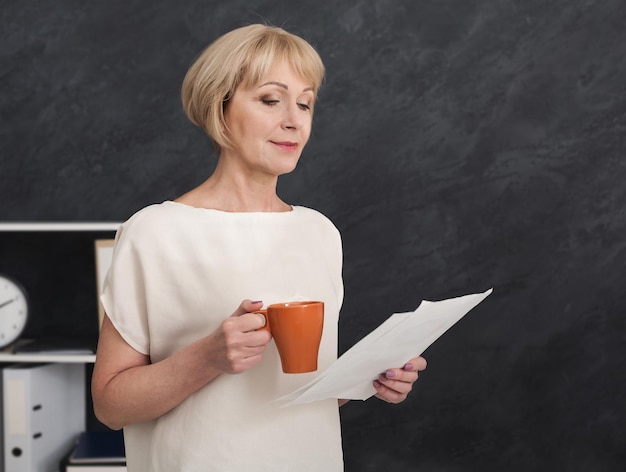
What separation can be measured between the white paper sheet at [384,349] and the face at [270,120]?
1.00 ft

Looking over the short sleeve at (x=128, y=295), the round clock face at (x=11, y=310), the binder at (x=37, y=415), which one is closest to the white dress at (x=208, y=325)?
the short sleeve at (x=128, y=295)

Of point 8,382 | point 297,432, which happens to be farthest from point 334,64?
point 297,432

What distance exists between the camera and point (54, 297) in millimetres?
3018

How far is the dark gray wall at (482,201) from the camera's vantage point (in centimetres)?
292

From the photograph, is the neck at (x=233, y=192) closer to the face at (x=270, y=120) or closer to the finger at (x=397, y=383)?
the face at (x=270, y=120)

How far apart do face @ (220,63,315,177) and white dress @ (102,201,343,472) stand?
10 centimetres

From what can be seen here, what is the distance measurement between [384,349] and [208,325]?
10.4 inches

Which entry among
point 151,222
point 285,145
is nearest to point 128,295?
point 151,222

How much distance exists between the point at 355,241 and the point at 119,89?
97 centimetres

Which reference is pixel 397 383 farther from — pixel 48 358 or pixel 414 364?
pixel 48 358

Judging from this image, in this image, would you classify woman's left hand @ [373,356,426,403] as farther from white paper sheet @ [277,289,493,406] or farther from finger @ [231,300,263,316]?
finger @ [231,300,263,316]

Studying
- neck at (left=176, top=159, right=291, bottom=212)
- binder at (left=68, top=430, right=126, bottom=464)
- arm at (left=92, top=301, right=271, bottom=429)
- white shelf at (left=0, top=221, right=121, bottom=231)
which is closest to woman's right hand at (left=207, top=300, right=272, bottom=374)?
arm at (left=92, top=301, right=271, bottom=429)

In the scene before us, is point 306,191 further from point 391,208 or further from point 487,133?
point 487,133

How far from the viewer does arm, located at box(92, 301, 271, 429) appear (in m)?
1.09
